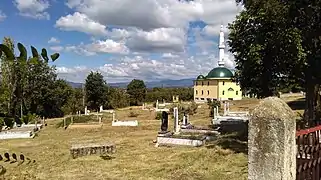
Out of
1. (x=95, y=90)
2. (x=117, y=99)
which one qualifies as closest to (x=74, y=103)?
(x=95, y=90)

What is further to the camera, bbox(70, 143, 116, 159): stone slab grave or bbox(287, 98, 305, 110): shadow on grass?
bbox(287, 98, 305, 110): shadow on grass

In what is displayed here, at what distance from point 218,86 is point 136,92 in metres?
13.8

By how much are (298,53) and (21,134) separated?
18.7 meters

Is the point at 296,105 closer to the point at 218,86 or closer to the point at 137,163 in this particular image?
the point at 218,86

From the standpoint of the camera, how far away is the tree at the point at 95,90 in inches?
1919

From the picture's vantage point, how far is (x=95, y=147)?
1681 centimetres

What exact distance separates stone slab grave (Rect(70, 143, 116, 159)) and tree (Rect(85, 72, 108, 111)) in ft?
107

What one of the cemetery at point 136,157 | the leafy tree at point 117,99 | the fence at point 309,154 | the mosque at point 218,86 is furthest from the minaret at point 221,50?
the fence at point 309,154

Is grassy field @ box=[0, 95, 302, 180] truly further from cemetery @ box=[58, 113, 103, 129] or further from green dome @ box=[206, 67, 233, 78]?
green dome @ box=[206, 67, 233, 78]

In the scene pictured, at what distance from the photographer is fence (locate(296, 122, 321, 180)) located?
3.93 metres

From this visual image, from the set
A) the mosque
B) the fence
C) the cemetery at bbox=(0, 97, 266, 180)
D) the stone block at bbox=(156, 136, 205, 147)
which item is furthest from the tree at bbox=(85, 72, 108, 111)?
the fence

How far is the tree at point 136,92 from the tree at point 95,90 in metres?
9.56

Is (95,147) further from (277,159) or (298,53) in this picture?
(277,159)

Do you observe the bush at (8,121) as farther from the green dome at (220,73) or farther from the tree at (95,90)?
the green dome at (220,73)
